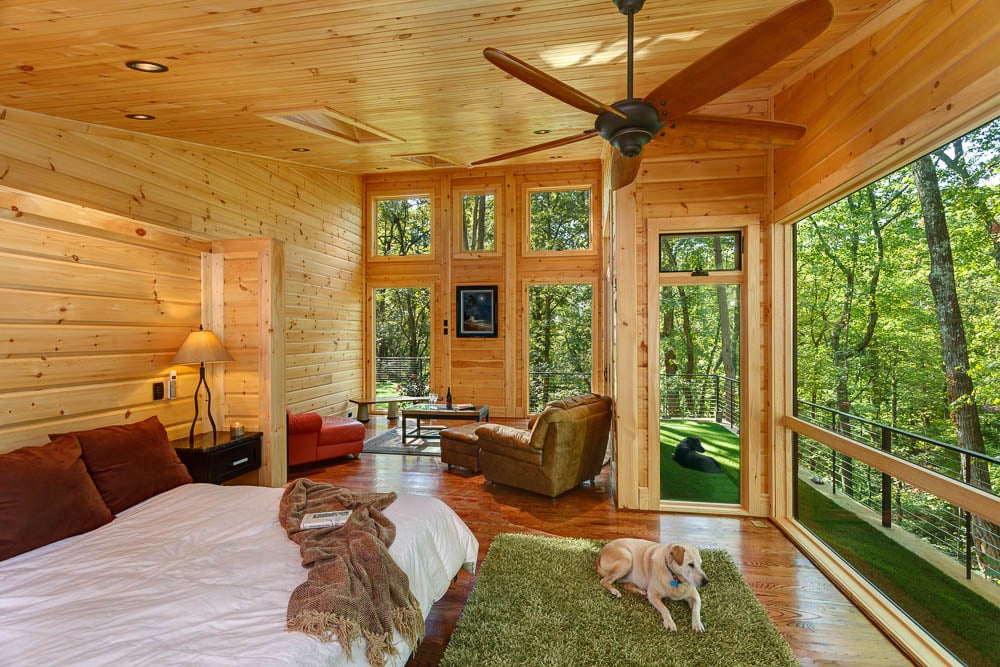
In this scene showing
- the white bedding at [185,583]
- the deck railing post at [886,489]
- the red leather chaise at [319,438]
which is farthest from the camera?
the red leather chaise at [319,438]

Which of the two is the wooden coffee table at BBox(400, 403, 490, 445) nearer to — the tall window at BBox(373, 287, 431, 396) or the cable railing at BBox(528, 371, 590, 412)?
the cable railing at BBox(528, 371, 590, 412)

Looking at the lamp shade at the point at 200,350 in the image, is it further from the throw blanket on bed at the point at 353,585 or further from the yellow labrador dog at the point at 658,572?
the yellow labrador dog at the point at 658,572

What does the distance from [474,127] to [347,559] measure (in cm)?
308

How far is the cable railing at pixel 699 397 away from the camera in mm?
3760

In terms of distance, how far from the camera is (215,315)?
12.1ft

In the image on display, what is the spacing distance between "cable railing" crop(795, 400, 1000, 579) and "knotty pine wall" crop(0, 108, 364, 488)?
4229 millimetres

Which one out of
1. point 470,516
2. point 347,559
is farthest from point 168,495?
point 470,516

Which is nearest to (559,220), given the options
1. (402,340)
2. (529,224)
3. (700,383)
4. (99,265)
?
(529,224)

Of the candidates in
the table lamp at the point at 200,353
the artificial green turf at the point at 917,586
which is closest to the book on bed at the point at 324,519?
the table lamp at the point at 200,353

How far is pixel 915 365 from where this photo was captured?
2.12 metres

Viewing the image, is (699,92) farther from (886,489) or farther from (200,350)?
(200,350)

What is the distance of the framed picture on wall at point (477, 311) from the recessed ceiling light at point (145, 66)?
5.39m

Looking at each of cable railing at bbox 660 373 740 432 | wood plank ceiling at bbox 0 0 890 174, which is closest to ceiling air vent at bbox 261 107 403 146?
wood plank ceiling at bbox 0 0 890 174

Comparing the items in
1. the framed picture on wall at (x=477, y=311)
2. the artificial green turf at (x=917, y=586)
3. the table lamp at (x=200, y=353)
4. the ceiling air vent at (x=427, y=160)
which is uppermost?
the ceiling air vent at (x=427, y=160)
